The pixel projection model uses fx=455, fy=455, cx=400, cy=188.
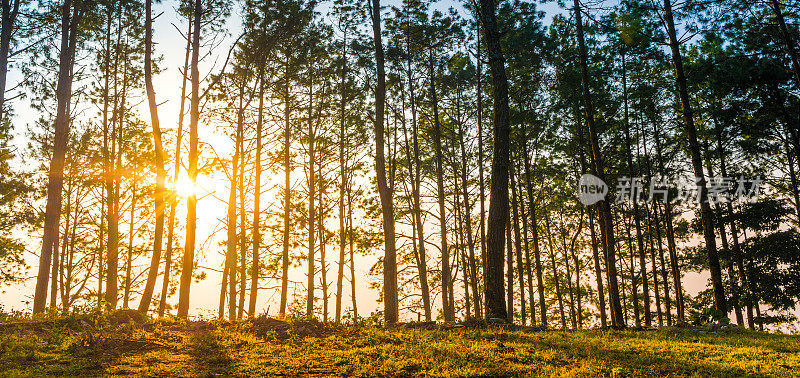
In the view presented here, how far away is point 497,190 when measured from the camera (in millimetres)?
10805

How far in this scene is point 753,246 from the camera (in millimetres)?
18297

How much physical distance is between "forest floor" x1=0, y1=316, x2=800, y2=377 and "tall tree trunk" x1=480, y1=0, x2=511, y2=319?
3.80ft

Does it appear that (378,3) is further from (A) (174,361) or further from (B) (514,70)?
(A) (174,361)

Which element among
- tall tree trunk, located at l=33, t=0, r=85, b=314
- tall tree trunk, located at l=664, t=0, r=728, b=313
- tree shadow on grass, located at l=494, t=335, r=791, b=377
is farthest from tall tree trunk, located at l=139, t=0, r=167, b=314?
tall tree trunk, located at l=664, t=0, r=728, b=313

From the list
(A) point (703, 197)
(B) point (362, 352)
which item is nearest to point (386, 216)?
(B) point (362, 352)

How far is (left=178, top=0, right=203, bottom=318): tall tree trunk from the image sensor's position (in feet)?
45.0

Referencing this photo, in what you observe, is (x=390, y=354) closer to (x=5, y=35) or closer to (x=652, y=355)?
(x=652, y=355)

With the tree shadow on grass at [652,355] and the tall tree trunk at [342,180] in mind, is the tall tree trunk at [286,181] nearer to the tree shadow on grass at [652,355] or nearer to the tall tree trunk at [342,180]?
the tall tree trunk at [342,180]

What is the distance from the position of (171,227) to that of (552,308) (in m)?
25.6

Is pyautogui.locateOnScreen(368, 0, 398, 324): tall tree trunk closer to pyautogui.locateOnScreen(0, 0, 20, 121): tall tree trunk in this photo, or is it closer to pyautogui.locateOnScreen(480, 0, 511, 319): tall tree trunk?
pyautogui.locateOnScreen(480, 0, 511, 319): tall tree trunk

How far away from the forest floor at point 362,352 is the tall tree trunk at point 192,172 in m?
3.98

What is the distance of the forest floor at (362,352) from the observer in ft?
19.5

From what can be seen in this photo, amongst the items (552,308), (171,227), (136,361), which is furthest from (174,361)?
(552,308)

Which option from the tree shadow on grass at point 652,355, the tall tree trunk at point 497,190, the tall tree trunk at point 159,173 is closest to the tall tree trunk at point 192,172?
the tall tree trunk at point 159,173
